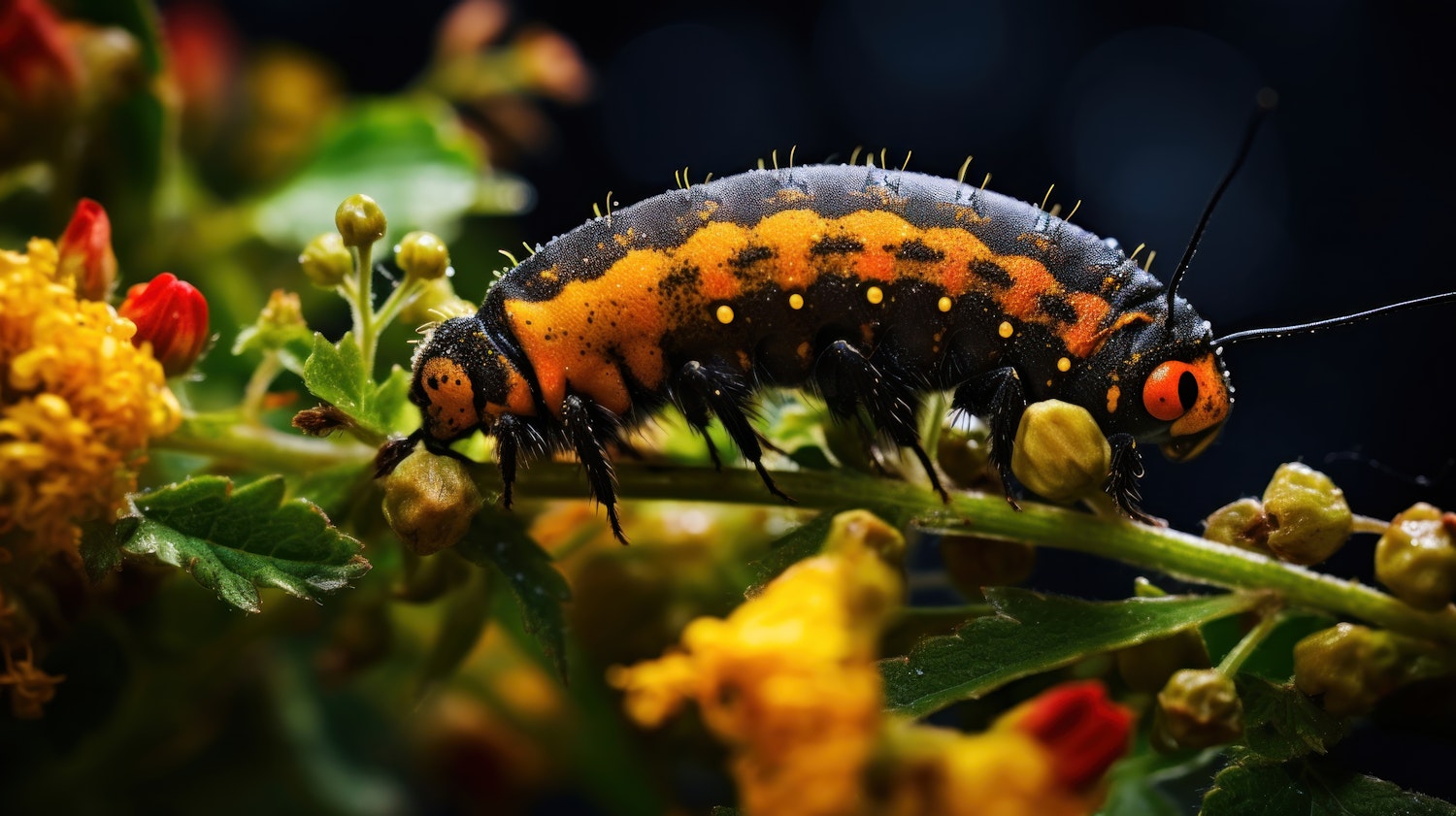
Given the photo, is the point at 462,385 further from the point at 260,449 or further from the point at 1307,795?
the point at 1307,795

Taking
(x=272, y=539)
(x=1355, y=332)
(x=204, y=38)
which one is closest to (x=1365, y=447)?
(x=1355, y=332)

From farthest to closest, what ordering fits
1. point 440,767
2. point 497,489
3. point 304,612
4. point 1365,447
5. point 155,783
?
point 1365,447
point 440,767
point 155,783
point 304,612
point 497,489

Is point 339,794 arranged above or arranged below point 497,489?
below

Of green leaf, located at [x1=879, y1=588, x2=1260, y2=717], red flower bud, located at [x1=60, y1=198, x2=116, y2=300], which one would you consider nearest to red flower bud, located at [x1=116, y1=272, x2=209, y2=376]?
red flower bud, located at [x1=60, y1=198, x2=116, y2=300]

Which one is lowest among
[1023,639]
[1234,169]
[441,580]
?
[441,580]

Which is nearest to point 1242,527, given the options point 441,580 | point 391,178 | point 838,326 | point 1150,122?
point 838,326

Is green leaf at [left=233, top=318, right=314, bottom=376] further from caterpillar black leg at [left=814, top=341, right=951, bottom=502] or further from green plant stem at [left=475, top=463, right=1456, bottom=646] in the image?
caterpillar black leg at [left=814, top=341, right=951, bottom=502]

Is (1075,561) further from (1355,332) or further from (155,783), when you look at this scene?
(155,783)
